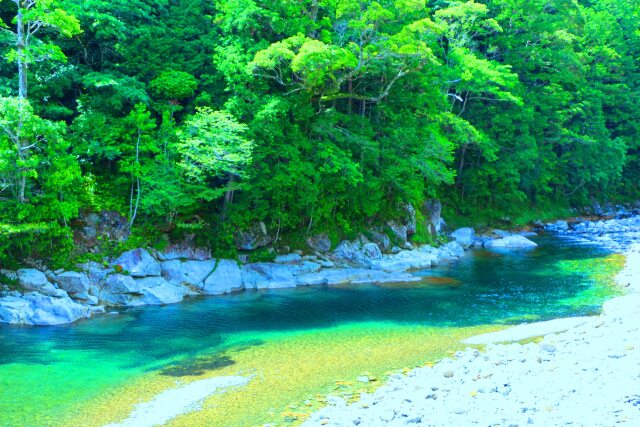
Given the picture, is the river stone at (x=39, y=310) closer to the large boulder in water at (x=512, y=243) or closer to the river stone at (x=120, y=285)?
the river stone at (x=120, y=285)

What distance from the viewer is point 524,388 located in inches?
386

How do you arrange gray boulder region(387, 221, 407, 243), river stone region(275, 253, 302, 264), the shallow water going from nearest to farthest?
the shallow water, river stone region(275, 253, 302, 264), gray boulder region(387, 221, 407, 243)

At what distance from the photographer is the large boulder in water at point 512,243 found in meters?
31.6

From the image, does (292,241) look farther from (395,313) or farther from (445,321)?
(445,321)

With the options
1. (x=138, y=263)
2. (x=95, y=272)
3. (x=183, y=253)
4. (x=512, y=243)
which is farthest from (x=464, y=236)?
(x=95, y=272)

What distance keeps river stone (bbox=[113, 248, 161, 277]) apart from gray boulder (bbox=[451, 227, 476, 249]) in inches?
709

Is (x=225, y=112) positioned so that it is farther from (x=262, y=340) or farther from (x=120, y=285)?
(x=262, y=340)

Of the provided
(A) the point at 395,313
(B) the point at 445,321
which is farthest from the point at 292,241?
(B) the point at 445,321

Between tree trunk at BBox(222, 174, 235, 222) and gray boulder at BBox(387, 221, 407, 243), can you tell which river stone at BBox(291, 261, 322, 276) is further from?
gray boulder at BBox(387, 221, 407, 243)

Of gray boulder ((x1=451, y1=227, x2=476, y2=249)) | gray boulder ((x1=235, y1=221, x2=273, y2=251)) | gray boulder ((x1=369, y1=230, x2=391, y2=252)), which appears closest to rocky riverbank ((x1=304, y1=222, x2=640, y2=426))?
gray boulder ((x1=235, y1=221, x2=273, y2=251))

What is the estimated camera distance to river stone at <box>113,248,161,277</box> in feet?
64.0

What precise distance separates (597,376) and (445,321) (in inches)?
291

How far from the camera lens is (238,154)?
65.8 feet

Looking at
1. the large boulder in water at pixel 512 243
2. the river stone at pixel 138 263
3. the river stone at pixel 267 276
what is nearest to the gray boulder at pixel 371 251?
the river stone at pixel 267 276
